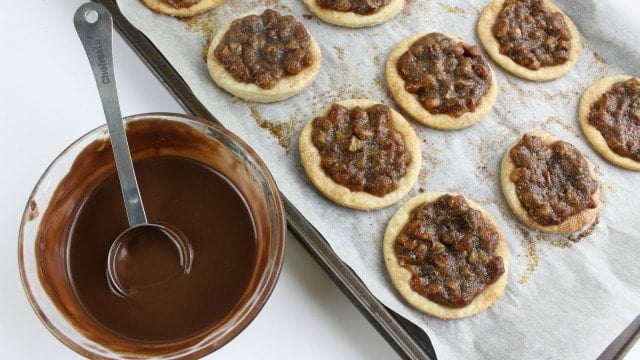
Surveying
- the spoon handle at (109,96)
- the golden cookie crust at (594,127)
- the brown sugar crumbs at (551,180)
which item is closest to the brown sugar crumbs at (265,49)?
the spoon handle at (109,96)

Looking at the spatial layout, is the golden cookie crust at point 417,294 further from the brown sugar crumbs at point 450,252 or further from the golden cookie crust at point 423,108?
the golden cookie crust at point 423,108

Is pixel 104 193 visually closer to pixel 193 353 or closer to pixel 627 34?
pixel 193 353

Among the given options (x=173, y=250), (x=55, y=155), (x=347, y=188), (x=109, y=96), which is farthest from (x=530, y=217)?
(x=55, y=155)

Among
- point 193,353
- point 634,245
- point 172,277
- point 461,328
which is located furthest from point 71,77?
point 634,245

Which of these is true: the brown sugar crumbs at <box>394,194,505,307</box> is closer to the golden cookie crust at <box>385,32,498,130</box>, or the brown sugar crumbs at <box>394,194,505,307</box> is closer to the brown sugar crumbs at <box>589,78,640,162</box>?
the golden cookie crust at <box>385,32,498,130</box>

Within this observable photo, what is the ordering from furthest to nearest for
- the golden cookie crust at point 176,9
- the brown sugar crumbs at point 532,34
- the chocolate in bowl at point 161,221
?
the brown sugar crumbs at point 532,34 < the golden cookie crust at point 176,9 < the chocolate in bowl at point 161,221

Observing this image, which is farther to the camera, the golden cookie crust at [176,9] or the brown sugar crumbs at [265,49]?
the golden cookie crust at [176,9]

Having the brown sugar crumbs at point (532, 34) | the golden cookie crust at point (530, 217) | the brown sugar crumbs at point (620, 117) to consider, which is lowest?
the golden cookie crust at point (530, 217)
